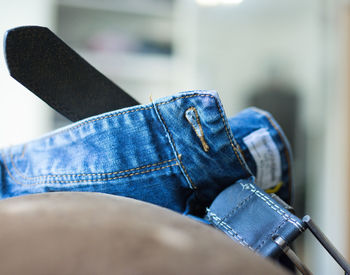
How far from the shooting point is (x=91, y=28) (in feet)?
4.42

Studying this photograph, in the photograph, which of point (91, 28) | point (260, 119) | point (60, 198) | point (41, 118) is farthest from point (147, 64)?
point (60, 198)

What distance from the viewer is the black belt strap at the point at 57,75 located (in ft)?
0.72

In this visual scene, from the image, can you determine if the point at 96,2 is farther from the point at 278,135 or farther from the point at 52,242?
the point at 52,242

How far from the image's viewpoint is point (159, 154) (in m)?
0.21

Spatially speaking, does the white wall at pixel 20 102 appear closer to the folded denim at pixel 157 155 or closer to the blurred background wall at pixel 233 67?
the blurred background wall at pixel 233 67

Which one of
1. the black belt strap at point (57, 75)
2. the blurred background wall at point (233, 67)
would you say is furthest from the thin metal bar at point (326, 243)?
the blurred background wall at point (233, 67)

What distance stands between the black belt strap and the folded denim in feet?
0.08

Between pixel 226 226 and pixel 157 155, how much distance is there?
6cm

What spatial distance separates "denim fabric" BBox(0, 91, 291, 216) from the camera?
0.67ft

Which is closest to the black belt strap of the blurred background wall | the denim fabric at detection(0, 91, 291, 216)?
the denim fabric at detection(0, 91, 291, 216)

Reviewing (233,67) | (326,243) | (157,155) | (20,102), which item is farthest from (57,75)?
(233,67)

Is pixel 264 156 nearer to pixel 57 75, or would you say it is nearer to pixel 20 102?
pixel 57 75

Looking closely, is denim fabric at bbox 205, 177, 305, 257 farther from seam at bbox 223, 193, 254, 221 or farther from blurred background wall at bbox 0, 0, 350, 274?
blurred background wall at bbox 0, 0, 350, 274

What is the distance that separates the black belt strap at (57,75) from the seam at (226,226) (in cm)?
10
